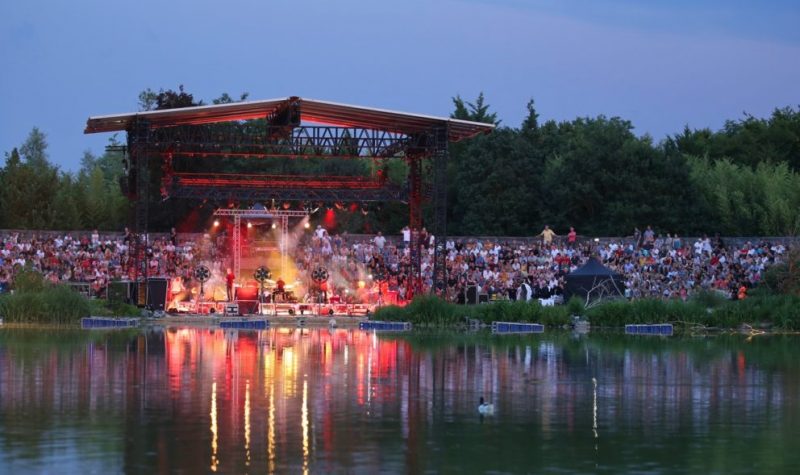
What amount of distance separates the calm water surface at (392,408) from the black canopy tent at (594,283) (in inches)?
408

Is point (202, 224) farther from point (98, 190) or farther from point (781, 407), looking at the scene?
point (781, 407)

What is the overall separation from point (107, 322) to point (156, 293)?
3.69 meters

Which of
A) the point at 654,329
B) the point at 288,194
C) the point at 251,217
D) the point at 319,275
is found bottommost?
the point at 654,329

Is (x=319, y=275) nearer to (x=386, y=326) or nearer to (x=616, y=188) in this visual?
(x=386, y=326)

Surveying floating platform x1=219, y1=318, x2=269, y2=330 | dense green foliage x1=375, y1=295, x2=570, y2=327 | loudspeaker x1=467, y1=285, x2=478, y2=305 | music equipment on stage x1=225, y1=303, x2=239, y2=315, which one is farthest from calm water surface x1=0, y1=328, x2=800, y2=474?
loudspeaker x1=467, y1=285, x2=478, y2=305

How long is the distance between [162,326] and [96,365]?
14.6 metres

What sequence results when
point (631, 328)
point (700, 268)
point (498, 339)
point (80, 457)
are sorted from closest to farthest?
point (80, 457), point (498, 339), point (631, 328), point (700, 268)

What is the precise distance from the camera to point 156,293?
155 feet

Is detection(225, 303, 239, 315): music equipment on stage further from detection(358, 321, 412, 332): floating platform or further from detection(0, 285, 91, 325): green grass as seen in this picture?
detection(0, 285, 91, 325): green grass

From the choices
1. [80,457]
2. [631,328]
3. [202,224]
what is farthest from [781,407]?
[202,224]

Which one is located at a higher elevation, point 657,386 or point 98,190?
point 98,190

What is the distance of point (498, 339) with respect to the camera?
40406 mm

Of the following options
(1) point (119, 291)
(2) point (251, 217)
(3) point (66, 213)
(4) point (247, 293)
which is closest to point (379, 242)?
(2) point (251, 217)

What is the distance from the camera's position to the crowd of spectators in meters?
50.1
